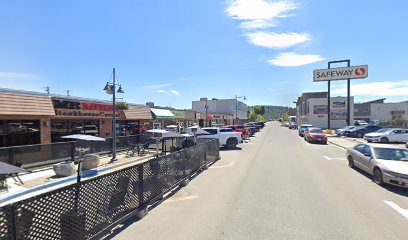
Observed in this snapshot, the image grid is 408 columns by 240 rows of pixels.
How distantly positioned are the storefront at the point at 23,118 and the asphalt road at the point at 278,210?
9997 mm

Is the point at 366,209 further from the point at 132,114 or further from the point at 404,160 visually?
the point at 132,114

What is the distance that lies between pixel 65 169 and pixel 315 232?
9910 millimetres

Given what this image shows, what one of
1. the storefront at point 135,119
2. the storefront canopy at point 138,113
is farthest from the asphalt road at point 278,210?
the storefront at point 135,119

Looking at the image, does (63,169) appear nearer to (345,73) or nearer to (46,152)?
(46,152)

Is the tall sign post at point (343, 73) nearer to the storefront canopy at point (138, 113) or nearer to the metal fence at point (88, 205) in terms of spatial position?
the storefront canopy at point (138, 113)

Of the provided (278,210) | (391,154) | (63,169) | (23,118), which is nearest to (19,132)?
(23,118)

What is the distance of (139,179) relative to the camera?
6391 mm

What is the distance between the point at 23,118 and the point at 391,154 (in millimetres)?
17500

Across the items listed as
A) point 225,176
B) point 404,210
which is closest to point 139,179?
point 225,176

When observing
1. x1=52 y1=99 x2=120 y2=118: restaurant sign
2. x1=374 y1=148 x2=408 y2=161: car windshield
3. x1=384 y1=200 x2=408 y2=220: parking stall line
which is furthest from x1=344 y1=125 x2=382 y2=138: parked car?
x1=384 y1=200 x2=408 y2=220: parking stall line

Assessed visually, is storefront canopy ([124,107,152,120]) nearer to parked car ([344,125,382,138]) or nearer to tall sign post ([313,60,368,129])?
parked car ([344,125,382,138])

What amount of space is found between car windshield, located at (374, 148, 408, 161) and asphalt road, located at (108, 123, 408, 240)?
108 centimetres

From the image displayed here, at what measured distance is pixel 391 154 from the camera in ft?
32.3

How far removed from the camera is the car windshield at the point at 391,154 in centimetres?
956
